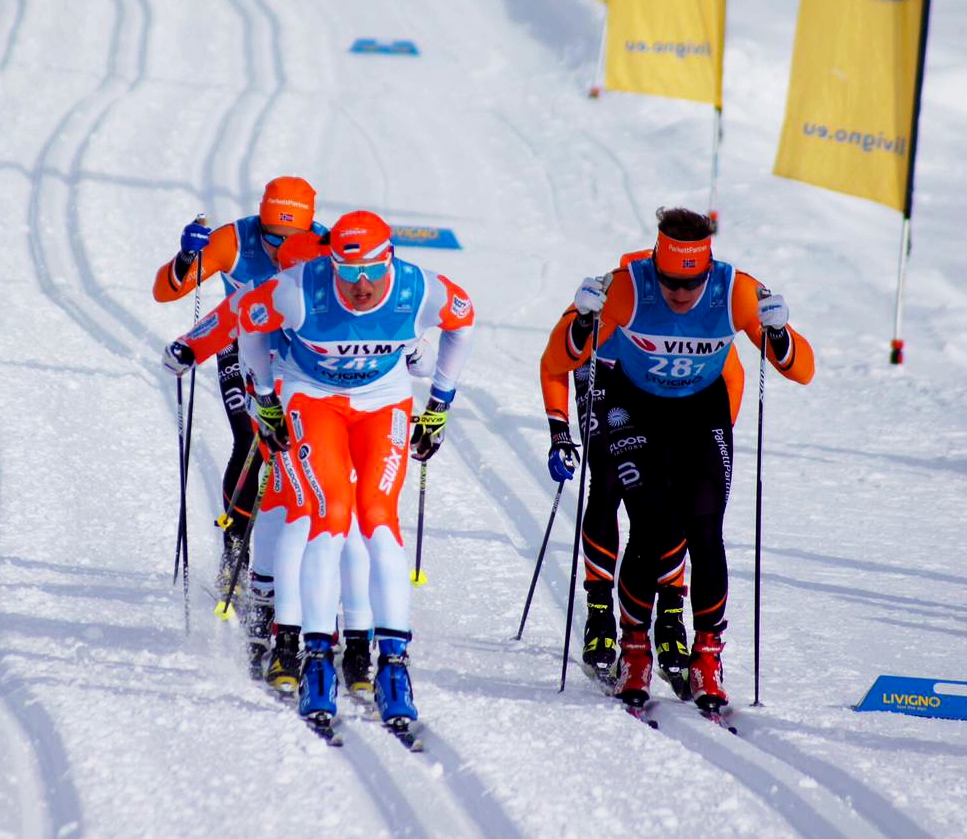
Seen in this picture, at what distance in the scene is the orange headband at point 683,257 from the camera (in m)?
5.45

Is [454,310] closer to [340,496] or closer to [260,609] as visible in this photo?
[340,496]

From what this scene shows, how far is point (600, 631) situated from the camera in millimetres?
6094

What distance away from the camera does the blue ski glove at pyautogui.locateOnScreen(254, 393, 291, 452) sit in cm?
560

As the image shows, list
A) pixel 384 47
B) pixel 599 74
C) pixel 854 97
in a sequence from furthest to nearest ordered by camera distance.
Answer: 1. pixel 384 47
2. pixel 599 74
3. pixel 854 97

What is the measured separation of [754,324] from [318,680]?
2251 millimetres

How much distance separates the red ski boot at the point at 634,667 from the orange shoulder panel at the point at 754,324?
49.3 inches

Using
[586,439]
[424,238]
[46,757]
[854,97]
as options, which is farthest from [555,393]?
[424,238]

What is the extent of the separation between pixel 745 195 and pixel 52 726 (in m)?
12.2

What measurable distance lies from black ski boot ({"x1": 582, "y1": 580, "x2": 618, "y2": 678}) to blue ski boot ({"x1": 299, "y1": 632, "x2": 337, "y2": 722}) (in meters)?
1.31

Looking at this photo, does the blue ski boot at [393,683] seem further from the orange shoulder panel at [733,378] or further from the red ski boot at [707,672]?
the orange shoulder panel at [733,378]

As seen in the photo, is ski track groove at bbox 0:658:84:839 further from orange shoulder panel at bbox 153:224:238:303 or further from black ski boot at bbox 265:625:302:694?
orange shoulder panel at bbox 153:224:238:303

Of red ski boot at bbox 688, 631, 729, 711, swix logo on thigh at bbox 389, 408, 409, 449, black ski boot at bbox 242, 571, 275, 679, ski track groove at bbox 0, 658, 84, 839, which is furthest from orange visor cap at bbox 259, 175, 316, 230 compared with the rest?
red ski boot at bbox 688, 631, 729, 711

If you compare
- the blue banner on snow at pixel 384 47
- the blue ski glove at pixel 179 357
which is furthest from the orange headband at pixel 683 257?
the blue banner on snow at pixel 384 47

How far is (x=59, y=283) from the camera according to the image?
1225cm
